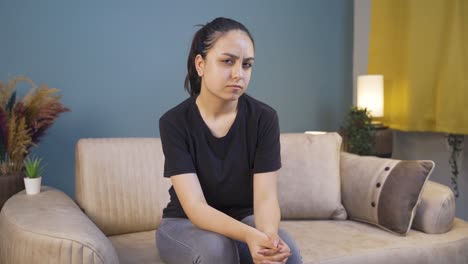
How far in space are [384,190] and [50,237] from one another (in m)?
1.26

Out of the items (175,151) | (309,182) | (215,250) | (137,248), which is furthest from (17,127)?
(309,182)

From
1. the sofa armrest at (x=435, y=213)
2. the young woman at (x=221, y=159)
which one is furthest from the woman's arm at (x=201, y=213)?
the sofa armrest at (x=435, y=213)

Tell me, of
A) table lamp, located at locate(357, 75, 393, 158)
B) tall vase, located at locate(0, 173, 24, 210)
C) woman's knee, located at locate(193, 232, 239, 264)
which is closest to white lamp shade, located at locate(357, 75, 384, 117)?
table lamp, located at locate(357, 75, 393, 158)

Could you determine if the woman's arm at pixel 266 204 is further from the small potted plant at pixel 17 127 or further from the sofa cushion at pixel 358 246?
the small potted plant at pixel 17 127

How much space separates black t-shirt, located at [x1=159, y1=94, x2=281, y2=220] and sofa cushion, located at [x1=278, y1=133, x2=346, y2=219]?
1.89 feet

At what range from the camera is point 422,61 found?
108 inches

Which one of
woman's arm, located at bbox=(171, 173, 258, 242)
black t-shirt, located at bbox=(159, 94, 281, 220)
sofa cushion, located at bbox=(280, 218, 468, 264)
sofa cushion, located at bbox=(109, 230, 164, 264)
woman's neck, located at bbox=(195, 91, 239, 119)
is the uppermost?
woman's neck, located at bbox=(195, 91, 239, 119)

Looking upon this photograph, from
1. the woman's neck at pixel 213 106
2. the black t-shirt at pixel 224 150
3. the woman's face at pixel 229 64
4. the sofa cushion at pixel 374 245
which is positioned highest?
the woman's face at pixel 229 64

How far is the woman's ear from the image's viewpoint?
4.83ft

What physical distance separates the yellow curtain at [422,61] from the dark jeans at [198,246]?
5.19ft

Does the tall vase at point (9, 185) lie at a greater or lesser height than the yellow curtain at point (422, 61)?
lesser

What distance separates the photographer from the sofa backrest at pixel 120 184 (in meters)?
1.88

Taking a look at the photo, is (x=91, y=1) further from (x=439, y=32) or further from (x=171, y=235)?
(x=439, y=32)

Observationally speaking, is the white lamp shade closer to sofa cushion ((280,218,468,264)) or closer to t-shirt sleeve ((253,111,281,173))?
sofa cushion ((280,218,468,264))
